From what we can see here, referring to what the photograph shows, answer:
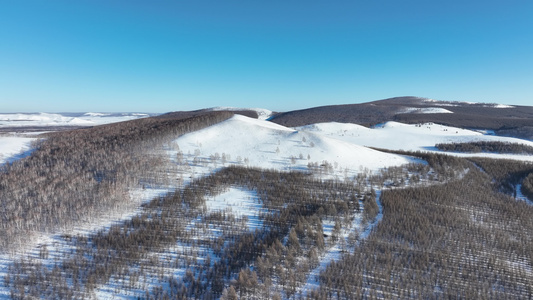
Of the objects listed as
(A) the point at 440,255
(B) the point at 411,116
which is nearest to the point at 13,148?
(A) the point at 440,255

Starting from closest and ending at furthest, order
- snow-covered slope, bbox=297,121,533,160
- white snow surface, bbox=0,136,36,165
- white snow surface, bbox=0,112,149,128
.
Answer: white snow surface, bbox=0,136,36,165, snow-covered slope, bbox=297,121,533,160, white snow surface, bbox=0,112,149,128

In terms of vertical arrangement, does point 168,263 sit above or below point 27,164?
below

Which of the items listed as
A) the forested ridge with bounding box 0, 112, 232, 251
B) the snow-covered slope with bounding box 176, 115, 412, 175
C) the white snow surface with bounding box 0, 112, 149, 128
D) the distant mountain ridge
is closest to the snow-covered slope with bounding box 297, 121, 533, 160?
the snow-covered slope with bounding box 176, 115, 412, 175

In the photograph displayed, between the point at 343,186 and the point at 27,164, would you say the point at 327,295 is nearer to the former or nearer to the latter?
the point at 343,186

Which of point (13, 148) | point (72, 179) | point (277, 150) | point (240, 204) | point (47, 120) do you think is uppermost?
point (47, 120)

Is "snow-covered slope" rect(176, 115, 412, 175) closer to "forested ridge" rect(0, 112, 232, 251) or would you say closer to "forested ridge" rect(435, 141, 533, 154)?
"forested ridge" rect(0, 112, 232, 251)

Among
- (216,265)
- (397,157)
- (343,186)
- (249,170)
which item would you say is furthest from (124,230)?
(397,157)

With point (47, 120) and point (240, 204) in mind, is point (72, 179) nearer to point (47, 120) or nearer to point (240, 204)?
A: point (240, 204)

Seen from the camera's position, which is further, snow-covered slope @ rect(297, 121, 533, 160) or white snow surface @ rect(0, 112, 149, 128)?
white snow surface @ rect(0, 112, 149, 128)
